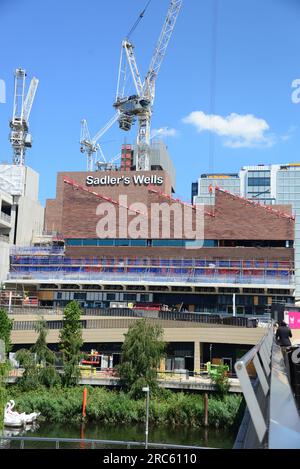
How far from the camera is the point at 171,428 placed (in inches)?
1180

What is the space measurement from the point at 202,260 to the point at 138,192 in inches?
540

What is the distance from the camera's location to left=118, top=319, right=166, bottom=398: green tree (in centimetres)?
3257

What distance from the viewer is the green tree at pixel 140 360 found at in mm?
32569

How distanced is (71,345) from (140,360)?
223 inches

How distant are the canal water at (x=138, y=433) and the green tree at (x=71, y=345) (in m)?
4.12

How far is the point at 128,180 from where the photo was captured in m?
71.9

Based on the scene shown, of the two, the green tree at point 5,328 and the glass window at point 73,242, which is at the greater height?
the glass window at point 73,242

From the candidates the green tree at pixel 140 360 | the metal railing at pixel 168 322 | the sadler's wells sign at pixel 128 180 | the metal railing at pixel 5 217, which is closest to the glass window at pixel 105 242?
the sadler's wells sign at pixel 128 180

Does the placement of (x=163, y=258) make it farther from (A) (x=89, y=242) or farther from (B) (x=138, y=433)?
(B) (x=138, y=433)

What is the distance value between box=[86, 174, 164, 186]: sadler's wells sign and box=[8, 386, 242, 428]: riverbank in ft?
141

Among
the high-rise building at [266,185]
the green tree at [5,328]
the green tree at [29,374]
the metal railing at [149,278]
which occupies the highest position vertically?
the high-rise building at [266,185]

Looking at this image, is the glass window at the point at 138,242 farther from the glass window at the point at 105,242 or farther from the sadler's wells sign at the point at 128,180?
the sadler's wells sign at the point at 128,180

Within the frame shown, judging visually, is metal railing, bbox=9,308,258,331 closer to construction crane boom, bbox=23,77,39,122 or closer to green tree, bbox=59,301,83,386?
green tree, bbox=59,301,83,386

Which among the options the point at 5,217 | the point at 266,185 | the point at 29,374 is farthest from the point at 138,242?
the point at 266,185
